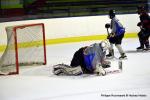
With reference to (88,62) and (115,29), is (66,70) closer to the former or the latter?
(88,62)

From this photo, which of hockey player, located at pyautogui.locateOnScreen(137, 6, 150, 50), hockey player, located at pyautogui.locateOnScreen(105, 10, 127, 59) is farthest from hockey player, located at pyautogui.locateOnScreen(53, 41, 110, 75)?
hockey player, located at pyautogui.locateOnScreen(137, 6, 150, 50)

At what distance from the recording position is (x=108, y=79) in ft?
16.8

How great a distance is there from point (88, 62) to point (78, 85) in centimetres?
50

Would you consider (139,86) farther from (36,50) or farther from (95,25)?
(95,25)

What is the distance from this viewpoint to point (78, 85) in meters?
4.86

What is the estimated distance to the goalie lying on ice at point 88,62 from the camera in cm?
527

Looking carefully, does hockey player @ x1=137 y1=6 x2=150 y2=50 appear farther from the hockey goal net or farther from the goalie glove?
the goalie glove

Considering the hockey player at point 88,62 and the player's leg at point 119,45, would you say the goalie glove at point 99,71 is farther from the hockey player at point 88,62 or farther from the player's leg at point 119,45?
the player's leg at point 119,45

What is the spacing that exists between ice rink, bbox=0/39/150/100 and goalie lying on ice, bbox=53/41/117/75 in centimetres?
12

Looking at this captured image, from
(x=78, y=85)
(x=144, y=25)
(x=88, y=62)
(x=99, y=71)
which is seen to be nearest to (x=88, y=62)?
(x=88, y=62)

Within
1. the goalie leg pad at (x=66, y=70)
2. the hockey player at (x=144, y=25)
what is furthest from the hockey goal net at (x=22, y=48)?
the hockey player at (x=144, y=25)

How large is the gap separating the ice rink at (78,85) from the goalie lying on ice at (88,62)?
0.38ft

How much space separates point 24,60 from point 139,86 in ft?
7.19

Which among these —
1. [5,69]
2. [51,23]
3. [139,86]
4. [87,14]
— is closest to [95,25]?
[87,14]
